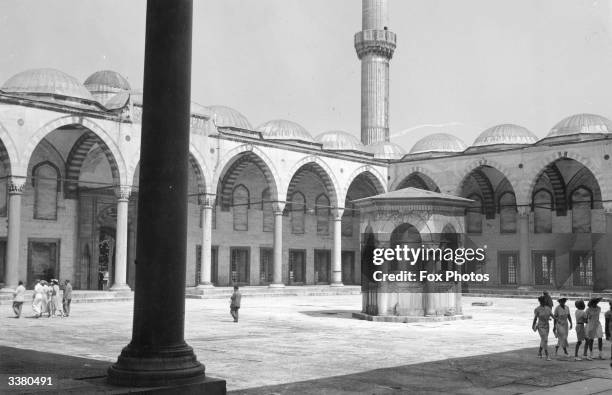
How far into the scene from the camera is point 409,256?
1775 centimetres

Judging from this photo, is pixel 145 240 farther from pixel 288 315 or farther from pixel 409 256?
pixel 288 315

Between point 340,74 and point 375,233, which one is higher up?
point 340,74

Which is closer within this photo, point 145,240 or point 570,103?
point 145,240

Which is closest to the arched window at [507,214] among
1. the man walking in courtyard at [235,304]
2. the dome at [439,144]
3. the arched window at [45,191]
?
the dome at [439,144]

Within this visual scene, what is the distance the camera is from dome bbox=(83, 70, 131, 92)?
38.6 meters

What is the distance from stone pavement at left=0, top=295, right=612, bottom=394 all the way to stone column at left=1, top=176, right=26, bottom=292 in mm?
4136

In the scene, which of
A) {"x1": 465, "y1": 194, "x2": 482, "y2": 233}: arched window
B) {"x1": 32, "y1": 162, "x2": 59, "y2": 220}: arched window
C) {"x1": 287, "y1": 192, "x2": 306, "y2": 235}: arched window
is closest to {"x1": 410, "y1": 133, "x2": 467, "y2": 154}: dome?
{"x1": 465, "y1": 194, "x2": 482, "y2": 233}: arched window

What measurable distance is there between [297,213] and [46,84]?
46.8 ft

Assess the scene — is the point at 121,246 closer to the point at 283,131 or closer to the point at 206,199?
the point at 206,199

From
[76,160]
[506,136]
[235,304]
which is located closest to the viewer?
[235,304]

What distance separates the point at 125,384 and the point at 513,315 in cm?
1658

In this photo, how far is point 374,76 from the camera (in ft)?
162

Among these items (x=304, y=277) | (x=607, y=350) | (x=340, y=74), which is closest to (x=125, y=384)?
(x=607, y=350)

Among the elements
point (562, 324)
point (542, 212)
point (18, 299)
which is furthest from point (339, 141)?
point (562, 324)
